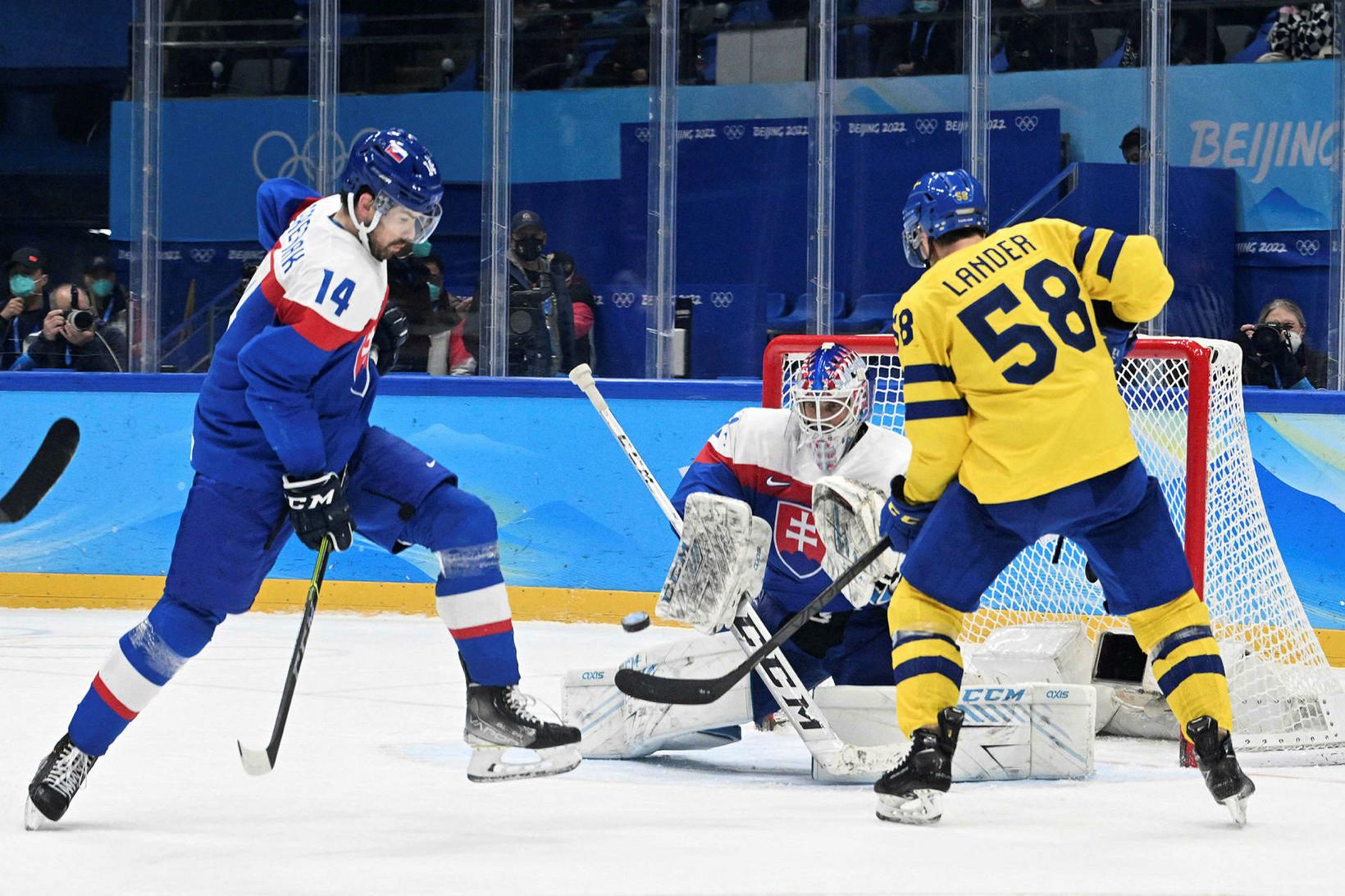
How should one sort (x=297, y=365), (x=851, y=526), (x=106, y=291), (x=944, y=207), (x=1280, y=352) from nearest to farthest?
(x=297, y=365) → (x=944, y=207) → (x=851, y=526) → (x=1280, y=352) → (x=106, y=291)

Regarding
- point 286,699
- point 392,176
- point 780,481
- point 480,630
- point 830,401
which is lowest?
point 286,699

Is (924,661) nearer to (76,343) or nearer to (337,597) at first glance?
(337,597)

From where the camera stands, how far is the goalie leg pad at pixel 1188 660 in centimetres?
289

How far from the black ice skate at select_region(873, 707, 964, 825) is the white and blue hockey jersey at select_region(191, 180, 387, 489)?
1086 mm

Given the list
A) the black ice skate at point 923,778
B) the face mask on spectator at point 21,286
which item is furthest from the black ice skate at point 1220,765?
the face mask on spectator at point 21,286

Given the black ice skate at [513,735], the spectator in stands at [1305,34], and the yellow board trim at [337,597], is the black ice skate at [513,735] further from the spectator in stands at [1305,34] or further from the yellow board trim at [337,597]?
the spectator in stands at [1305,34]

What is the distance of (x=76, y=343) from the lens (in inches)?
260

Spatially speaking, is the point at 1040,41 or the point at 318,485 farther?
the point at 1040,41

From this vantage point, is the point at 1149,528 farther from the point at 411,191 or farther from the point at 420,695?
the point at 420,695

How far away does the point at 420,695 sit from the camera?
448 centimetres

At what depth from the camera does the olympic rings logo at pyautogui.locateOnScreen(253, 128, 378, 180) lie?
22.4ft

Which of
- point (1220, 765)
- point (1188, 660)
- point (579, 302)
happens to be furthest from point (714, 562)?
point (579, 302)

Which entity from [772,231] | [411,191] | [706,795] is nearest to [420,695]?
[706,795]

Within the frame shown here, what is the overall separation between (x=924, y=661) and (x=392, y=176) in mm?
1213
